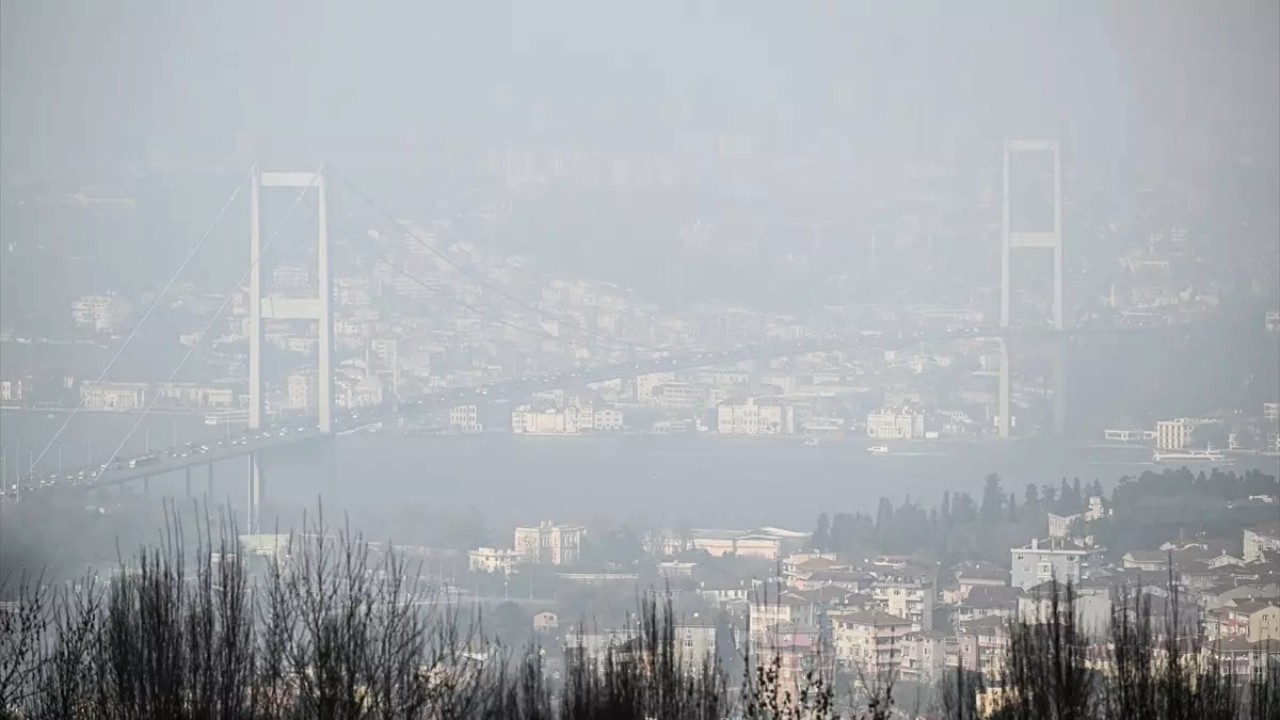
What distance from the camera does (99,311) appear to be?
19609 millimetres

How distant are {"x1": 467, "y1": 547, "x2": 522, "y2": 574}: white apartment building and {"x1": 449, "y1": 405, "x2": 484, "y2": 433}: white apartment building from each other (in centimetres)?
442

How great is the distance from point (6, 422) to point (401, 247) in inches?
203

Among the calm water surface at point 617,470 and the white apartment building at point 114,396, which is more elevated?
the white apartment building at point 114,396

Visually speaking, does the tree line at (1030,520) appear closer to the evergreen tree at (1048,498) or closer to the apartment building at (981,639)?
the evergreen tree at (1048,498)

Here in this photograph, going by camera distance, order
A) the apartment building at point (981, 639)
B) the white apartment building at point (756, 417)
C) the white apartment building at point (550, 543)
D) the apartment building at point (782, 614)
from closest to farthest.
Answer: the apartment building at point (981, 639)
the apartment building at point (782, 614)
the white apartment building at point (550, 543)
the white apartment building at point (756, 417)

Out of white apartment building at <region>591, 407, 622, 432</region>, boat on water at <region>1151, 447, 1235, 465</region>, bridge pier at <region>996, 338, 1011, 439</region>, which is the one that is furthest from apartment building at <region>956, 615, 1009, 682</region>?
bridge pier at <region>996, 338, 1011, 439</region>

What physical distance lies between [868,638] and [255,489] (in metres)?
5.57

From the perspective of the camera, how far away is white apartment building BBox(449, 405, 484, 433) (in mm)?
17578

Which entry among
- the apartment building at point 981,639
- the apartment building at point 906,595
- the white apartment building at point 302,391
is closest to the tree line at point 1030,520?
the apartment building at point 906,595

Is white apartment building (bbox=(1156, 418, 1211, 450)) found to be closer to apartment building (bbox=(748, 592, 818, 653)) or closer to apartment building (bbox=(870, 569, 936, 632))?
apartment building (bbox=(870, 569, 936, 632))

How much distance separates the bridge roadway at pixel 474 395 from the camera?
1411 centimetres

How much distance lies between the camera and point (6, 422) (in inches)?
679

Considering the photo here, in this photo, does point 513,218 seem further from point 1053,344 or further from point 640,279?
point 1053,344

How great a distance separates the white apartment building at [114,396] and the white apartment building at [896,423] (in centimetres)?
554
